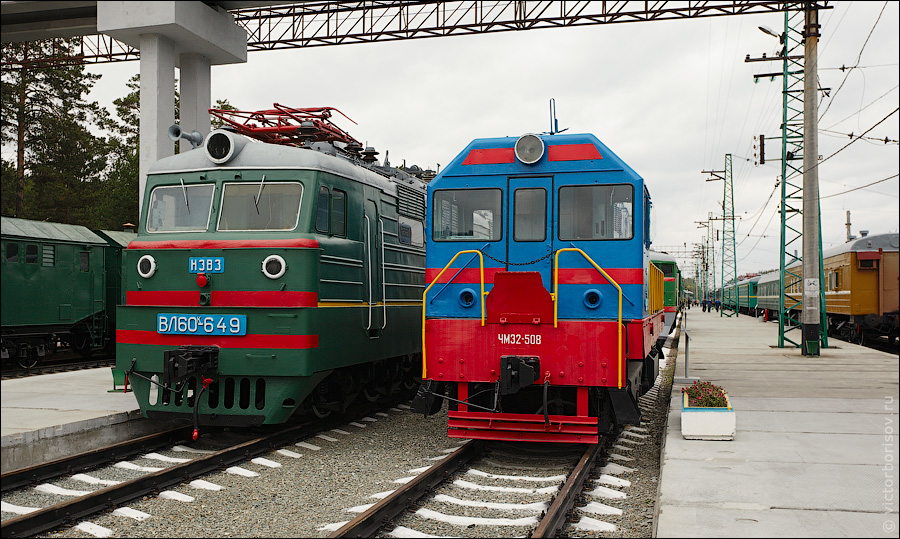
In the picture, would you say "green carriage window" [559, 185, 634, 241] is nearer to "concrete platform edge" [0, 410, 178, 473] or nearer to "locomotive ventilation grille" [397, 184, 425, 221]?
"locomotive ventilation grille" [397, 184, 425, 221]

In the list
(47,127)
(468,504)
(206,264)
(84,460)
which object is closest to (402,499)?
(468,504)

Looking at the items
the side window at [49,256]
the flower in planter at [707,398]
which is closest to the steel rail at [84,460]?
the flower in planter at [707,398]

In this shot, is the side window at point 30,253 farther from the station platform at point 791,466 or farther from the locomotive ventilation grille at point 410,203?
the station platform at point 791,466

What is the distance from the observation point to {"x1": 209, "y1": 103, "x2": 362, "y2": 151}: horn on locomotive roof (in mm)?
10312

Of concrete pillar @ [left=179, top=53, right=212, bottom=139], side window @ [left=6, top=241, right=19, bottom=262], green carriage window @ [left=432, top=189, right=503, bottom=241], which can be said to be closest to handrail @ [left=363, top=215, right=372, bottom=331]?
green carriage window @ [left=432, top=189, right=503, bottom=241]

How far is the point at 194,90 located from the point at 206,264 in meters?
6.23

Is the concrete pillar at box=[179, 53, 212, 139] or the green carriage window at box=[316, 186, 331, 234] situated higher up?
the concrete pillar at box=[179, 53, 212, 139]

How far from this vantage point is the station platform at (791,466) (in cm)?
509

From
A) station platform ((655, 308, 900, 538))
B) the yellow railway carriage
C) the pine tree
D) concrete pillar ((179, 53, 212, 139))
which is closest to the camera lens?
station platform ((655, 308, 900, 538))

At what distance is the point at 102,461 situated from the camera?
7672 millimetres

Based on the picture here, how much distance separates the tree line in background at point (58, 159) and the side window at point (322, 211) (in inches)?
964

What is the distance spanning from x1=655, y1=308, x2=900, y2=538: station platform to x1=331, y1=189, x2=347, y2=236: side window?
461 centimetres

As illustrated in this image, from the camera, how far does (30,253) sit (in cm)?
1652

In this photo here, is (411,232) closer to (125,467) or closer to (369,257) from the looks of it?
(369,257)
